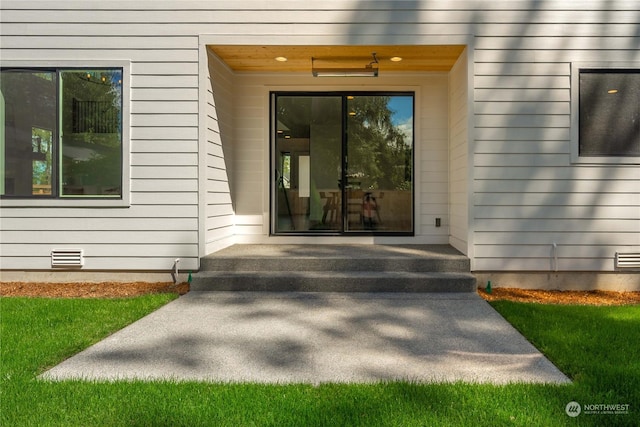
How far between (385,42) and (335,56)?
0.72m

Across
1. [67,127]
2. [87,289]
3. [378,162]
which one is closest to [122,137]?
[67,127]

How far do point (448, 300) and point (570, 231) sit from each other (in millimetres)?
1832

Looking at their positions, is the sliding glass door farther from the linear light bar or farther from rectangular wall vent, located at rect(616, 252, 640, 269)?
rectangular wall vent, located at rect(616, 252, 640, 269)

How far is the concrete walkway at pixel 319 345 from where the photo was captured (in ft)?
8.73

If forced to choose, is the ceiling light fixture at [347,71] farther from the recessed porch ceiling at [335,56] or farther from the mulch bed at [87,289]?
the mulch bed at [87,289]

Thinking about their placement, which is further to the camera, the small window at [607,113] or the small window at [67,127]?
the small window at [67,127]

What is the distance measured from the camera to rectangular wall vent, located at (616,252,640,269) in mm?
5062

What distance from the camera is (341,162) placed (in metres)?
6.59

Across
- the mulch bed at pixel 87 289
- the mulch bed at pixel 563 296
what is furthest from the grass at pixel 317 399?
the mulch bed at pixel 87 289

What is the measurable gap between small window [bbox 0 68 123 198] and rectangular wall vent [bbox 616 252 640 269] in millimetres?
5805

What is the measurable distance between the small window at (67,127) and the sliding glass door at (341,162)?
7.31ft

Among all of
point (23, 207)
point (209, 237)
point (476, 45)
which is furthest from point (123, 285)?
point (476, 45)

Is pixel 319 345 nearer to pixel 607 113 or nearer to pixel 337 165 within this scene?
pixel 337 165

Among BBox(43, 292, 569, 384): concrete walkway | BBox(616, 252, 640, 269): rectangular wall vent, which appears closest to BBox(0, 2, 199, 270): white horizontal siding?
BBox(43, 292, 569, 384): concrete walkway
